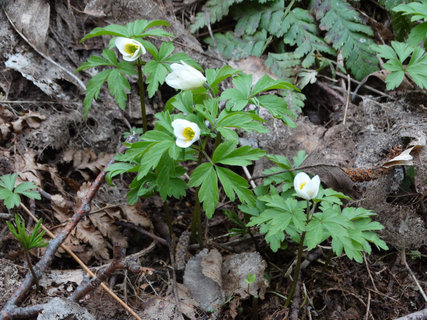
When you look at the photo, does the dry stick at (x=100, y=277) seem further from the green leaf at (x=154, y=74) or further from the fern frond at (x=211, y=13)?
the fern frond at (x=211, y=13)

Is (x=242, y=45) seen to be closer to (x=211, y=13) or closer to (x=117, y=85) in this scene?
(x=211, y=13)

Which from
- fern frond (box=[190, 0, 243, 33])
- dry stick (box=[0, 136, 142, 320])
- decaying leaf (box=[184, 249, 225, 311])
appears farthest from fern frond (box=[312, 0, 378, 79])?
dry stick (box=[0, 136, 142, 320])

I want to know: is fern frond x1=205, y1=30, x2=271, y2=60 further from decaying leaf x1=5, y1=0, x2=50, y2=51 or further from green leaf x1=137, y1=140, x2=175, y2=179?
green leaf x1=137, y1=140, x2=175, y2=179

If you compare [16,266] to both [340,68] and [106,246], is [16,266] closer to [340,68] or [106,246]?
[106,246]

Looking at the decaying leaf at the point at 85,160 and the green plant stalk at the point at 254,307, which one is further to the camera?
the decaying leaf at the point at 85,160

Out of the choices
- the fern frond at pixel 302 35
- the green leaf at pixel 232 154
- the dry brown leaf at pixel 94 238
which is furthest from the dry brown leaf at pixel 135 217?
the fern frond at pixel 302 35

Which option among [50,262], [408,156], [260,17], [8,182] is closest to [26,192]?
[8,182]

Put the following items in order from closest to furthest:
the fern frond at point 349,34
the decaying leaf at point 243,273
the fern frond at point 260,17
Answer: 1. the decaying leaf at point 243,273
2. the fern frond at point 349,34
3. the fern frond at point 260,17
